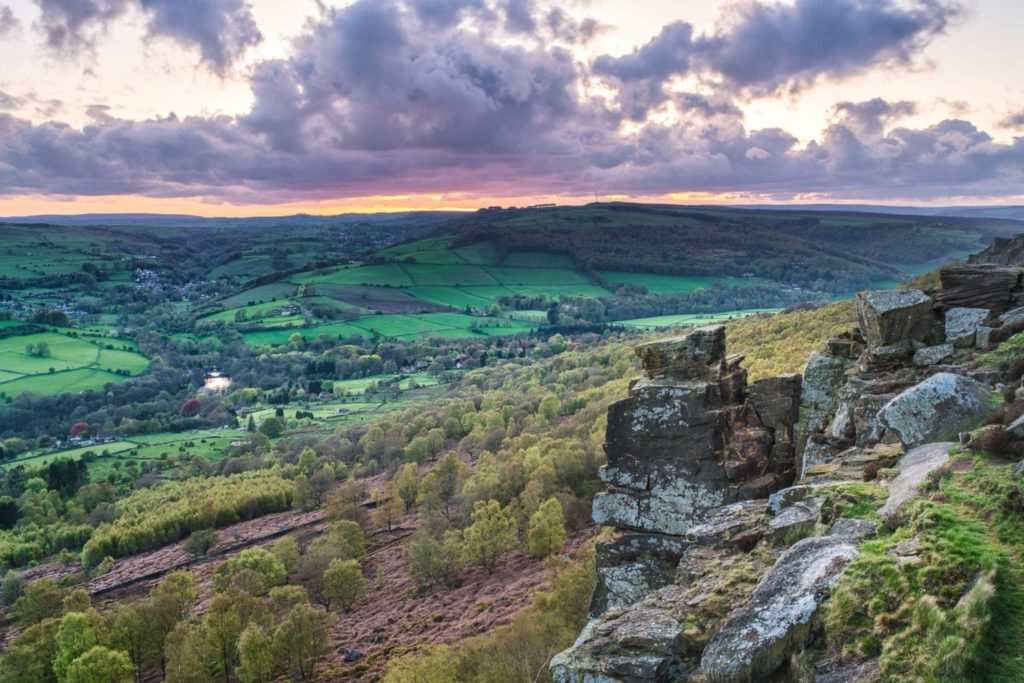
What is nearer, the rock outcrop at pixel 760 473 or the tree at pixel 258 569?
the rock outcrop at pixel 760 473

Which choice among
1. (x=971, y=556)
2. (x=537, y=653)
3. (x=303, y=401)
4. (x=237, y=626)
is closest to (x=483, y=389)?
(x=303, y=401)

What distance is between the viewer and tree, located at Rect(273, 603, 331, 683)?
52.1m

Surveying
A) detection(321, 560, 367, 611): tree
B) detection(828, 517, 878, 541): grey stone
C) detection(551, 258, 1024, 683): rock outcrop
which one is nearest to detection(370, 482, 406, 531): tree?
detection(321, 560, 367, 611): tree

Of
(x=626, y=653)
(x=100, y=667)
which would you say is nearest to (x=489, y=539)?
(x=100, y=667)

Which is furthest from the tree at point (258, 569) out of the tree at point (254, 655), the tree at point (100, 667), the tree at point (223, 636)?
the tree at point (254, 655)

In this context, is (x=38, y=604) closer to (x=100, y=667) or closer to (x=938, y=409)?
(x=100, y=667)

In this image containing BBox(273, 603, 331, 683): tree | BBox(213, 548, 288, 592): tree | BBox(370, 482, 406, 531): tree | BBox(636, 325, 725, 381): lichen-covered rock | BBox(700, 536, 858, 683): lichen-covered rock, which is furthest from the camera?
BBox(370, 482, 406, 531): tree

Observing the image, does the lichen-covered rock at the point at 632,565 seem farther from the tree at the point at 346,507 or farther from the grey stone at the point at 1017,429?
the tree at the point at 346,507

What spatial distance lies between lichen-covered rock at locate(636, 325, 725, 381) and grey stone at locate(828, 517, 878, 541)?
8.35m

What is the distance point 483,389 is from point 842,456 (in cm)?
14546

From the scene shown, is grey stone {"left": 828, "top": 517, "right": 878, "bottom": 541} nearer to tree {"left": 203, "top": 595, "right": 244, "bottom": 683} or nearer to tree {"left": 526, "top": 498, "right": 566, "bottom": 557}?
tree {"left": 526, "top": 498, "right": 566, "bottom": 557}

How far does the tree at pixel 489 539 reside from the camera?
63844 millimetres

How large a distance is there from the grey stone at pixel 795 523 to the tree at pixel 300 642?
1903 inches

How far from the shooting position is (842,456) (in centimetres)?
1728
